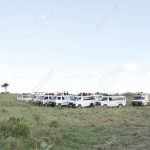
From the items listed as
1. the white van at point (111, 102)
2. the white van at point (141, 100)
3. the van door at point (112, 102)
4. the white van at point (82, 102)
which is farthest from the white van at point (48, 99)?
the white van at point (141, 100)

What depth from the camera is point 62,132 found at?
2377cm

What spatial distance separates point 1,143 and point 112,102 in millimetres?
40662

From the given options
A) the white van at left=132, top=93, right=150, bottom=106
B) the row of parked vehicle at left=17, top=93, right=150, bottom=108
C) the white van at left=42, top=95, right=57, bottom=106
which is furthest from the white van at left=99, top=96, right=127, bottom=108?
the white van at left=42, top=95, right=57, bottom=106

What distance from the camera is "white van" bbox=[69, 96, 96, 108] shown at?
57.5 m

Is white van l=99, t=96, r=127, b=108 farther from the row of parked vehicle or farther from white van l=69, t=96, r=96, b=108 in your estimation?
white van l=69, t=96, r=96, b=108

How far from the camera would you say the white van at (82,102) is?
189ft

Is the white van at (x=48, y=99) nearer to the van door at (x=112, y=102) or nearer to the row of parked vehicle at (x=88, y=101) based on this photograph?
the row of parked vehicle at (x=88, y=101)

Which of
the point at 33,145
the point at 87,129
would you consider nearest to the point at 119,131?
the point at 87,129

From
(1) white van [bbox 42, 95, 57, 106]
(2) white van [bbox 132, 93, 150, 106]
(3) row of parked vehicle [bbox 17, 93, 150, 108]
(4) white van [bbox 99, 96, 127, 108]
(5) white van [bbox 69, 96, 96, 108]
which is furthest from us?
(2) white van [bbox 132, 93, 150, 106]

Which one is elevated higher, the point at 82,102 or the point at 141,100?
the point at 141,100

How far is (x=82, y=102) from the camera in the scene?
57.9 m

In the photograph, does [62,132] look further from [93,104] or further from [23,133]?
[93,104]

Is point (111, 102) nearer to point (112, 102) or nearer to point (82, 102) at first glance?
point (112, 102)

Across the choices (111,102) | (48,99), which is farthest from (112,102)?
(48,99)
